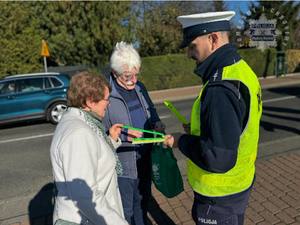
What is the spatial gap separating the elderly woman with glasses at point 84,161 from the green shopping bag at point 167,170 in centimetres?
60

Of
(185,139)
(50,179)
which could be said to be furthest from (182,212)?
(50,179)

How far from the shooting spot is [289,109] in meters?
9.88

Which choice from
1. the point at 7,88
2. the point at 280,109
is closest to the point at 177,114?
the point at 280,109

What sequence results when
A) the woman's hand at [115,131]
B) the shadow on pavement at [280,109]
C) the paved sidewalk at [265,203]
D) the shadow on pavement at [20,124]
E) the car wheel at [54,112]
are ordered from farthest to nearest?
the shadow on pavement at [20,124] < the car wheel at [54,112] < the shadow on pavement at [280,109] < the paved sidewalk at [265,203] < the woman's hand at [115,131]

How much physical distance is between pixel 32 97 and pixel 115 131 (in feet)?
27.2

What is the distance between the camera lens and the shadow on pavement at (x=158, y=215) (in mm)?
3581

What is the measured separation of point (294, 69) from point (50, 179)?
2350cm

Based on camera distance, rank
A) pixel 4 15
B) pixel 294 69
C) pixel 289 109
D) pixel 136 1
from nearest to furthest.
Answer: pixel 289 109, pixel 4 15, pixel 136 1, pixel 294 69

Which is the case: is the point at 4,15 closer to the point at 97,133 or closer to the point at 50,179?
the point at 50,179

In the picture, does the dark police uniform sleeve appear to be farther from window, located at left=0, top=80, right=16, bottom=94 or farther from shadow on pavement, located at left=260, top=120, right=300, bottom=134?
window, located at left=0, top=80, right=16, bottom=94

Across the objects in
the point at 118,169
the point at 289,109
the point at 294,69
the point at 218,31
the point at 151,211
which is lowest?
the point at 294,69

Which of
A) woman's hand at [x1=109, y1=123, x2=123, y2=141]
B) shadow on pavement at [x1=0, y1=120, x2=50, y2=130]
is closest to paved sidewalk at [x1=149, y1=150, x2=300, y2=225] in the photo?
woman's hand at [x1=109, y1=123, x2=123, y2=141]

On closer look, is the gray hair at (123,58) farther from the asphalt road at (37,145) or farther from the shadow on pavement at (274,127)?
the shadow on pavement at (274,127)

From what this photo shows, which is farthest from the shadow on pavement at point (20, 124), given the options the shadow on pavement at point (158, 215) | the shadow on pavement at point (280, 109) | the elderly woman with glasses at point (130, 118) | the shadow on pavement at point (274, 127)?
the elderly woman with glasses at point (130, 118)
